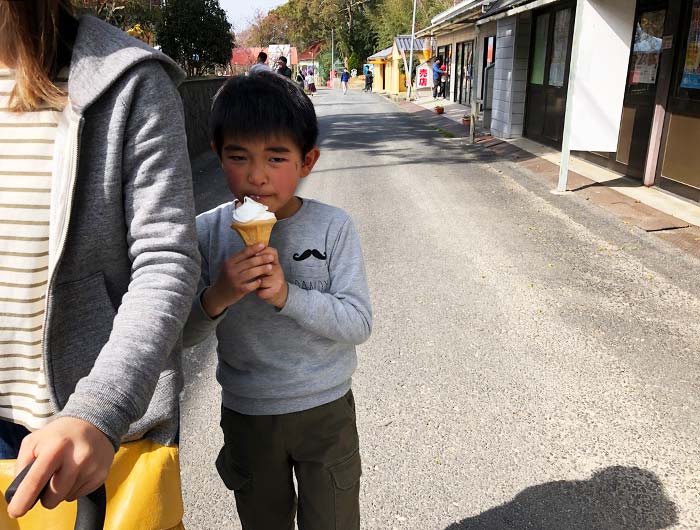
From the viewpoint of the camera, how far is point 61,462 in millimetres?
797

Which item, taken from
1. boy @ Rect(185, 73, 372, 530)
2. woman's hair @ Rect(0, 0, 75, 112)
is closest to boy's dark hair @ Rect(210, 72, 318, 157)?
boy @ Rect(185, 73, 372, 530)

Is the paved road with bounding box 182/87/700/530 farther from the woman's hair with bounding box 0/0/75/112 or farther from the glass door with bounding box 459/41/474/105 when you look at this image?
the glass door with bounding box 459/41/474/105

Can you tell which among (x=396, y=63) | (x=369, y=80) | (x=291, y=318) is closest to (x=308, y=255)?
(x=291, y=318)

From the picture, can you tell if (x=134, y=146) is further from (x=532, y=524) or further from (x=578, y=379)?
(x=578, y=379)

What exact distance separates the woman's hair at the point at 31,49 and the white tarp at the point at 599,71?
8424 mm

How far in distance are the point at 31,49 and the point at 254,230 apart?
52 cm

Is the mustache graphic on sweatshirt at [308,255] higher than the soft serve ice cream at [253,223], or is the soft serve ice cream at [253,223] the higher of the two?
the soft serve ice cream at [253,223]

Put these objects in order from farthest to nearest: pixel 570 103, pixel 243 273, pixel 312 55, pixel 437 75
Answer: pixel 312 55 → pixel 437 75 → pixel 570 103 → pixel 243 273

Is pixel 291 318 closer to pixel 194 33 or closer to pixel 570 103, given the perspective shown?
pixel 570 103

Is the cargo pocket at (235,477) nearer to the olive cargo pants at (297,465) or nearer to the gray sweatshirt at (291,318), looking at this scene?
the olive cargo pants at (297,465)

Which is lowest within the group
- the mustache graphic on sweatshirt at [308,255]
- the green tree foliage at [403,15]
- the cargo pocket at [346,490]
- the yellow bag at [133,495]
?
the cargo pocket at [346,490]

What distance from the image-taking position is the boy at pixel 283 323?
1435mm

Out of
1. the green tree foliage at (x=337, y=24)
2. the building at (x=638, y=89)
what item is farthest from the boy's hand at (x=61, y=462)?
the green tree foliage at (x=337, y=24)

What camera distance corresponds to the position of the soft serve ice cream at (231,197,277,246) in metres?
1.29
